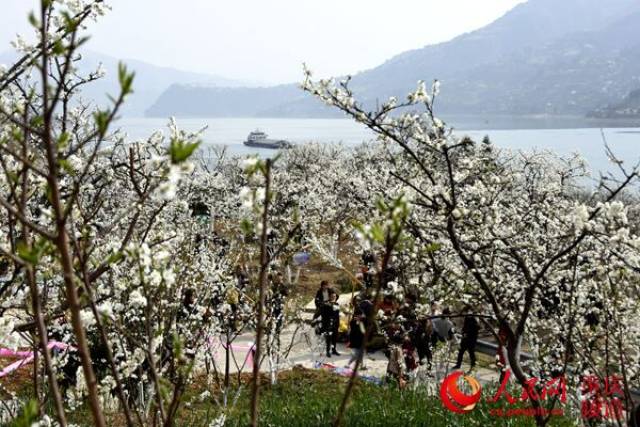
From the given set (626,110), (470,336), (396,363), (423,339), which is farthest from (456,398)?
(626,110)

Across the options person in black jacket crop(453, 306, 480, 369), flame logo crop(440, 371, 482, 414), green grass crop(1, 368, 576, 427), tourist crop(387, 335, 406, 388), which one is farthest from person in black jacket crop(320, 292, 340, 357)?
flame logo crop(440, 371, 482, 414)

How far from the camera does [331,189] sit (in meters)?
26.1

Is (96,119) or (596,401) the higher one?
(96,119)

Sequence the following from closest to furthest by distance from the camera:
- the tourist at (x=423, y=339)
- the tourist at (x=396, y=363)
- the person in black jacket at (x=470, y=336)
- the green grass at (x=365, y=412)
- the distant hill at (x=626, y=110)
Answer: the green grass at (x=365, y=412), the tourist at (x=396, y=363), the tourist at (x=423, y=339), the person in black jacket at (x=470, y=336), the distant hill at (x=626, y=110)

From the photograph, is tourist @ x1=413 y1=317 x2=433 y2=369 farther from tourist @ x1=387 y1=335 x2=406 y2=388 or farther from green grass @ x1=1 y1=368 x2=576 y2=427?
green grass @ x1=1 y1=368 x2=576 y2=427

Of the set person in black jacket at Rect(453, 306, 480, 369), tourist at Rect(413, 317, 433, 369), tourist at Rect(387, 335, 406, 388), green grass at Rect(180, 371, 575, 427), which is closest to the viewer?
green grass at Rect(180, 371, 575, 427)

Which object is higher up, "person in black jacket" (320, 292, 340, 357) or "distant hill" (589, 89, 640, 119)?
"distant hill" (589, 89, 640, 119)

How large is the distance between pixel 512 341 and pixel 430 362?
5.24m

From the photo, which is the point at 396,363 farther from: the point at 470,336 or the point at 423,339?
the point at 470,336

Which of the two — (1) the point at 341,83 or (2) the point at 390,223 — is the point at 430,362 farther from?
(2) the point at 390,223

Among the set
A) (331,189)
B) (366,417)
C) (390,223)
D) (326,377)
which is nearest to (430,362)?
(326,377)

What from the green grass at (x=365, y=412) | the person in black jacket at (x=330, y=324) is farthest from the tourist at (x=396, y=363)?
the person in black jacket at (x=330, y=324)

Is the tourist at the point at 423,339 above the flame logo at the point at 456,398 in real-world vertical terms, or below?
below

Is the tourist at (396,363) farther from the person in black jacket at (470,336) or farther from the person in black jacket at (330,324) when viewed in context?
the person in black jacket at (330,324)
